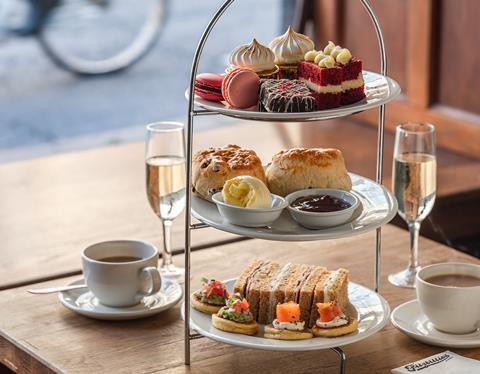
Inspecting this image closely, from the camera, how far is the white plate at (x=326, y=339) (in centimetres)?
137

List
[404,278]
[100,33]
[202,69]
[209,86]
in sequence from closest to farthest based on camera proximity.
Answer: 1. [209,86]
2. [404,278]
3. [202,69]
4. [100,33]

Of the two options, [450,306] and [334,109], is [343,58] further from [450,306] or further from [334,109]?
[450,306]

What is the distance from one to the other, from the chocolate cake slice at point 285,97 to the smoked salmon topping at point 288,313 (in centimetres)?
27

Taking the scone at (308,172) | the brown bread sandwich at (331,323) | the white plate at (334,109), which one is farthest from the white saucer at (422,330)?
the white plate at (334,109)

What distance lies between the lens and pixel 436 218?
2.50 metres

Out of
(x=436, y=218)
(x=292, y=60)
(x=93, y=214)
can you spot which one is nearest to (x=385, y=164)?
(x=436, y=218)

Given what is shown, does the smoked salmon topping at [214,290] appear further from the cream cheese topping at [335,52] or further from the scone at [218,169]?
the cream cheese topping at [335,52]

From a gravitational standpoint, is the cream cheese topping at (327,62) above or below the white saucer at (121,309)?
above

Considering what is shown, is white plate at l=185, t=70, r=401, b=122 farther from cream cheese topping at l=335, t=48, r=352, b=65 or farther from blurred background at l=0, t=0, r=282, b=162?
blurred background at l=0, t=0, r=282, b=162

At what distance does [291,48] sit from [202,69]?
4.36 metres

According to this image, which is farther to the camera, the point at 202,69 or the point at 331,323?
the point at 202,69

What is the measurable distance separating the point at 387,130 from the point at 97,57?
355 cm

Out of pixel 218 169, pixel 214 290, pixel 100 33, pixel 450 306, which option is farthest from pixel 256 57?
pixel 100 33

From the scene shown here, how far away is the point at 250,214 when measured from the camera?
1.37 meters
